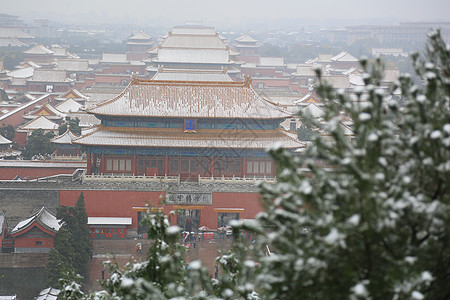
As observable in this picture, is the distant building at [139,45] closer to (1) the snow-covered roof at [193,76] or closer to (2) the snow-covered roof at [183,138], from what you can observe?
(1) the snow-covered roof at [193,76]

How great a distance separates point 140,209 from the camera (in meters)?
22.6

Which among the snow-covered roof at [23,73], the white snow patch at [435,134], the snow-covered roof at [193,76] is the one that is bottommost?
the snow-covered roof at [23,73]

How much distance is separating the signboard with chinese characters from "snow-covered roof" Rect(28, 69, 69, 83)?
33.5 m

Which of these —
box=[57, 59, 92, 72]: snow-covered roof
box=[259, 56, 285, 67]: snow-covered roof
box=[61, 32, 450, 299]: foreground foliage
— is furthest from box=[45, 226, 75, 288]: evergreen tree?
box=[259, 56, 285, 67]: snow-covered roof

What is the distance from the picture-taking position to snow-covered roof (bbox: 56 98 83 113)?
40.5 metres

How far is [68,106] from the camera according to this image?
41031 millimetres

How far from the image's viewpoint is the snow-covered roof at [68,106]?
40.5 meters

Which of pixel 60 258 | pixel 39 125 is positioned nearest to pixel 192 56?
pixel 39 125

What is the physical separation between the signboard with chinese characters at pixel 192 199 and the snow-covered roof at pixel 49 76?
3347 centimetres

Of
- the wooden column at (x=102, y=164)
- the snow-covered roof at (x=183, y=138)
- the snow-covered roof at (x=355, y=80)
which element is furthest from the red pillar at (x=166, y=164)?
the snow-covered roof at (x=355, y=80)

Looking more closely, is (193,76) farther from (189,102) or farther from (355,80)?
(355,80)

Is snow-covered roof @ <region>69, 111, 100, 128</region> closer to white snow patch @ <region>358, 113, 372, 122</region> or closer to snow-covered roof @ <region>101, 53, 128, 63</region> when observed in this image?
snow-covered roof @ <region>101, 53, 128, 63</region>

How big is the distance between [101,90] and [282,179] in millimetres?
40556

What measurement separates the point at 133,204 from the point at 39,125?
13686 millimetres
